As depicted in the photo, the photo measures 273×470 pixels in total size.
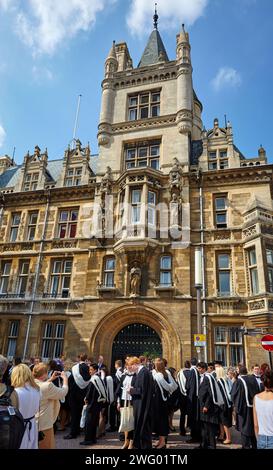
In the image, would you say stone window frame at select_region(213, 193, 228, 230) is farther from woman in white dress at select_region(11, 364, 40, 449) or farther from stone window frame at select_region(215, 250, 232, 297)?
woman in white dress at select_region(11, 364, 40, 449)

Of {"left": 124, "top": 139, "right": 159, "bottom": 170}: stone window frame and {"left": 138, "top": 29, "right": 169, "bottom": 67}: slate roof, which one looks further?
{"left": 138, "top": 29, "right": 169, "bottom": 67}: slate roof

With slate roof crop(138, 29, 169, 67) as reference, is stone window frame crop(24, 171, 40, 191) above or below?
below

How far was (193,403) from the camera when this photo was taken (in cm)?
824

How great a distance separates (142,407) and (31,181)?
18.1 meters

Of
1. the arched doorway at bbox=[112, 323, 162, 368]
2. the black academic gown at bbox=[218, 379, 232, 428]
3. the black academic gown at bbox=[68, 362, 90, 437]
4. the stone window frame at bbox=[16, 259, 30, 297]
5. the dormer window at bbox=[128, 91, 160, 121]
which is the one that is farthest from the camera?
the dormer window at bbox=[128, 91, 160, 121]

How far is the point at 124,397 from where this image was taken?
22.7ft

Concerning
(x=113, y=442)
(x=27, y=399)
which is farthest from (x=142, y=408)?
(x=27, y=399)

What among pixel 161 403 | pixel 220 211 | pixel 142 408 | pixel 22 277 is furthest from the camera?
pixel 22 277

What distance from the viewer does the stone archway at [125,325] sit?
1493 cm

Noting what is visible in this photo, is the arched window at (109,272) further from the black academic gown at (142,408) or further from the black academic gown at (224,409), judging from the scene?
the black academic gown at (142,408)

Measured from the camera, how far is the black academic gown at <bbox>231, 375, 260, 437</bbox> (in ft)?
21.3

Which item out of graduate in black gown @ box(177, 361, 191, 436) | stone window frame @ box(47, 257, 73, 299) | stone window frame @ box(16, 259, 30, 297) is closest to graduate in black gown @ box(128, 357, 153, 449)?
graduate in black gown @ box(177, 361, 191, 436)

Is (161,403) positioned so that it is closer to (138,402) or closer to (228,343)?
(138,402)
